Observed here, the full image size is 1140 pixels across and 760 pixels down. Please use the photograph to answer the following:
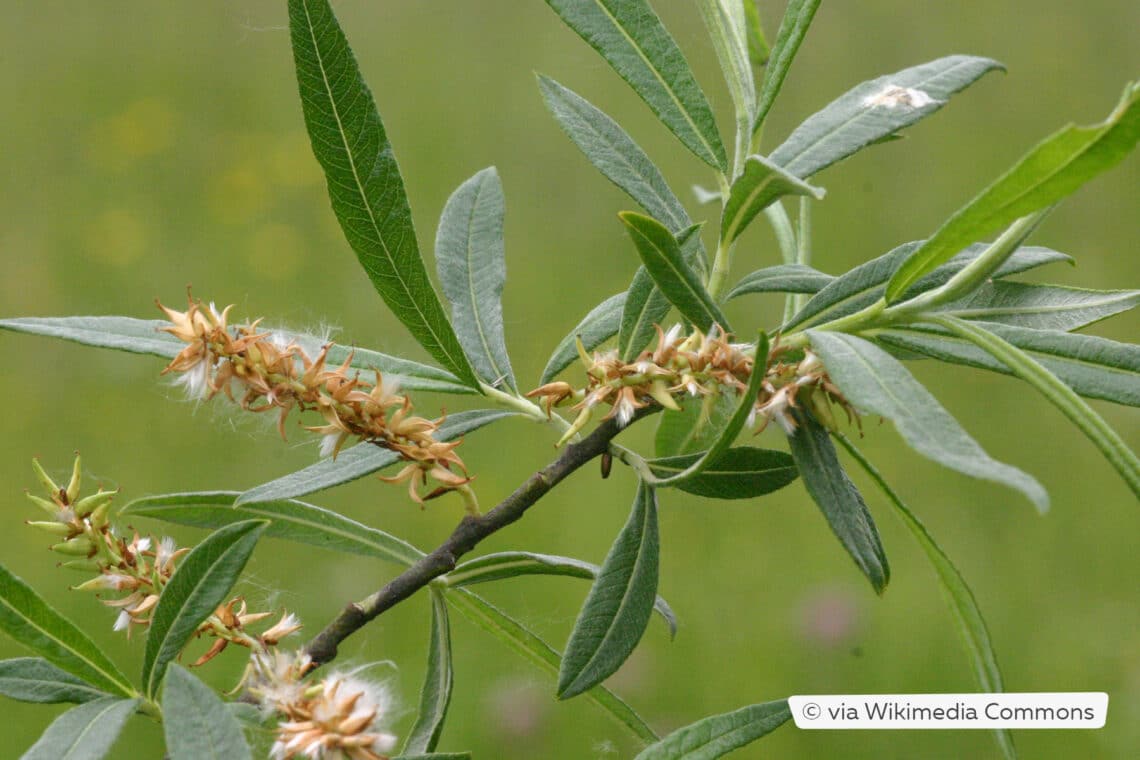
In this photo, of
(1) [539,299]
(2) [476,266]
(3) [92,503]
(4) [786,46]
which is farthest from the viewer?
(1) [539,299]

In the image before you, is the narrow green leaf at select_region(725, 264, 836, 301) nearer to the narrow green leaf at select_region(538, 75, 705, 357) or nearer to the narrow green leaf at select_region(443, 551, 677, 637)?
the narrow green leaf at select_region(538, 75, 705, 357)

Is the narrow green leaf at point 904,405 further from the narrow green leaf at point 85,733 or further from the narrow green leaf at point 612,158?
the narrow green leaf at point 85,733

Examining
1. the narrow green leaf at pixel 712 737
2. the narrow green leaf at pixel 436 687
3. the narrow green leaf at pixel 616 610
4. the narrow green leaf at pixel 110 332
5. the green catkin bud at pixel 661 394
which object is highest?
the narrow green leaf at pixel 110 332

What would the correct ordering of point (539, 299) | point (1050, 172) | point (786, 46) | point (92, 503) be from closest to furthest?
1. point (1050, 172)
2. point (92, 503)
3. point (786, 46)
4. point (539, 299)

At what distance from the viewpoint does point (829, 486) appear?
677 mm

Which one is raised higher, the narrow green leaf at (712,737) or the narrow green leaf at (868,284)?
the narrow green leaf at (868,284)

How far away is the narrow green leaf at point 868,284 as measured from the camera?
0.72m

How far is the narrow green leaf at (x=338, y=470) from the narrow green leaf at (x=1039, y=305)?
1.06ft

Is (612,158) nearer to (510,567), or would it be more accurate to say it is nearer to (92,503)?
(510,567)

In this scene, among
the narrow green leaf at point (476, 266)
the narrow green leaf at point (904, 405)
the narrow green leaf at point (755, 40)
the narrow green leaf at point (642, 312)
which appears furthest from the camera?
the narrow green leaf at point (755, 40)

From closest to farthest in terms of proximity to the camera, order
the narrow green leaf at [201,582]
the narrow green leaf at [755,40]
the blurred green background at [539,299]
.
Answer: the narrow green leaf at [201,582], the narrow green leaf at [755,40], the blurred green background at [539,299]

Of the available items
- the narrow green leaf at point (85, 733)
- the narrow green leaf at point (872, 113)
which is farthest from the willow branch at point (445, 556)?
the narrow green leaf at point (872, 113)

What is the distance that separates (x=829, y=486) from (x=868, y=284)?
0.14m

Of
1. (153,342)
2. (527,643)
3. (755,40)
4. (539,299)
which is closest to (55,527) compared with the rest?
(153,342)
